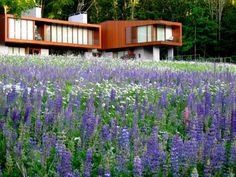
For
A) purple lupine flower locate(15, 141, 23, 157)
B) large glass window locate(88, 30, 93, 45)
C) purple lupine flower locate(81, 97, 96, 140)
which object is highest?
large glass window locate(88, 30, 93, 45)

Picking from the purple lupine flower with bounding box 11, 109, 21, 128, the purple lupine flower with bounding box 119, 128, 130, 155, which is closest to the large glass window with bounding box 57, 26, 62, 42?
the purple lupine flower with bounding box 11, 109, 21, 128

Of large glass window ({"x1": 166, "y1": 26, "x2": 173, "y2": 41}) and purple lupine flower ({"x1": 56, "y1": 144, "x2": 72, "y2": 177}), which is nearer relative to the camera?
purple lupine flower ({"x1": 56, "y1": 144, "x2": 72, "y2": 177})

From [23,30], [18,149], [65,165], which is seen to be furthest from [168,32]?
[65,165]

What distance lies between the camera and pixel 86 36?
182 ft

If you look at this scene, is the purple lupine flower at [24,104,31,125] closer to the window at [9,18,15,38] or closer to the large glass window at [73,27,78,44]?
the window at [9,18,15,38]

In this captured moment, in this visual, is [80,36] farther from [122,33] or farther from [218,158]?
[218,158]

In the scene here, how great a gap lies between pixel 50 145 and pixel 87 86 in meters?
5.23

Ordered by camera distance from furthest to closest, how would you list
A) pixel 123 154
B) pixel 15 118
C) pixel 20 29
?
pixel 20 29
pixel 15 118
pixel 123 154

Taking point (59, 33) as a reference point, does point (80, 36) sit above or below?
below

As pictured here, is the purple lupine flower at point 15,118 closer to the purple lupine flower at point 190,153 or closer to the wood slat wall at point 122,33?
the purple lupine flower at point 190,153

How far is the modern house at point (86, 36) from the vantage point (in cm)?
4950

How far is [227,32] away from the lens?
198 feet

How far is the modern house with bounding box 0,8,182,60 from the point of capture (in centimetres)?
4950

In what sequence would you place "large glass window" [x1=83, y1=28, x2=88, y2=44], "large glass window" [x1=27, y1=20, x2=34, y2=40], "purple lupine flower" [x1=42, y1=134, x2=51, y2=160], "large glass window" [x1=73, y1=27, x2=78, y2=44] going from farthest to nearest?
"large glass window" [x1=83, y1=28, x2=88, y2=44] → "large glass window" [x1=73, y1=27, x2=78, y2=44] → "large glass window" [x1=27, y1=20, x2=34, y2=40] → "purple lupine flower" [x1=42, y1=134, x2=51, y2=160]
